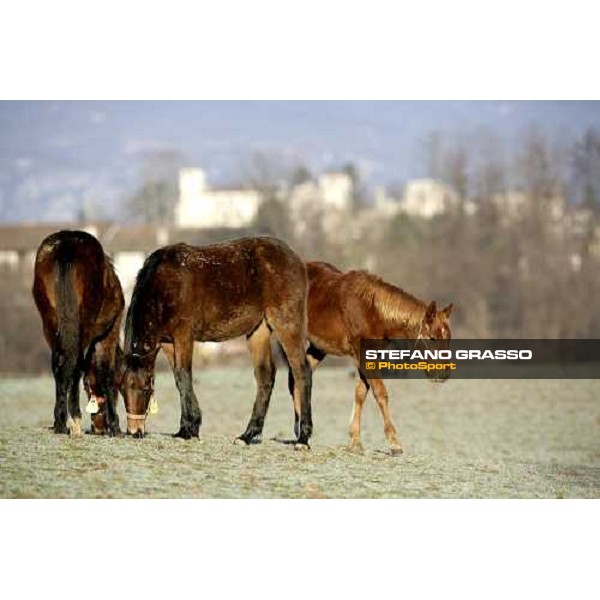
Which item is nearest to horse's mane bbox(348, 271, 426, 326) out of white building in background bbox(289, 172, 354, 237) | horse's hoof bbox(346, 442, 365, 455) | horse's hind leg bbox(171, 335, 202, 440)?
horse's hoof bbox(346, 442, 365, 455)

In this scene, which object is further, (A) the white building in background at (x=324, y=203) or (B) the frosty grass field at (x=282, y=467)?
(A) the white building in background at (x=324, y=203)

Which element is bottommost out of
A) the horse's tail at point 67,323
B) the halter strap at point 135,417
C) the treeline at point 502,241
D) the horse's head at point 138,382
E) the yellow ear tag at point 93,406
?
the halter strap at point 135,417

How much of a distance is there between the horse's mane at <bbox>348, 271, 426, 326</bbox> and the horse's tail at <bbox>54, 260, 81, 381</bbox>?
2837 mm

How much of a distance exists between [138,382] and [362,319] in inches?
92.8

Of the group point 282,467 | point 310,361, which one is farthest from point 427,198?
point 282,467

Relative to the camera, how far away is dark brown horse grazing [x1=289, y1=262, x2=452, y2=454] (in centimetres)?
1223

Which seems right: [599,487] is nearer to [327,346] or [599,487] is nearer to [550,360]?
[327,346]

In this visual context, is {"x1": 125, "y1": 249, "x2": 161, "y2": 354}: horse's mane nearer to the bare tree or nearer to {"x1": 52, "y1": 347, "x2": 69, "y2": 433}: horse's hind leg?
{"x1": 52, "y1": 347, "x2": 69, "y2": 433}: horse's hind leg

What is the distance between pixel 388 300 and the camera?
1239 centimetres

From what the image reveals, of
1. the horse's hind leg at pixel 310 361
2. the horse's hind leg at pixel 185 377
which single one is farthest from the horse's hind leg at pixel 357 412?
the horse's hind leg at pixel 185 377

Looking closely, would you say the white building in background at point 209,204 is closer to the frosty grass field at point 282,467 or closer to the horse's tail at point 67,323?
the frosty grass field at point 282,467

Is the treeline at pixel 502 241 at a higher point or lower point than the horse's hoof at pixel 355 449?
higher

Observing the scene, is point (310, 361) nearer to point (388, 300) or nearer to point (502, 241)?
point (388, 300)

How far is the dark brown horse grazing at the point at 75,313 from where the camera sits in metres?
11.9
